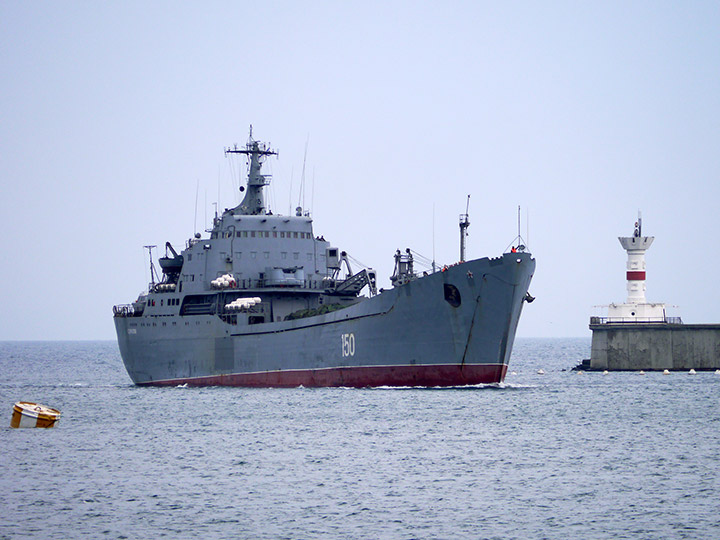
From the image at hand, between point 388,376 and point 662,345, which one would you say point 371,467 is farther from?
point 662,345

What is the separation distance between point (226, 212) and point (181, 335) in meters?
6.49

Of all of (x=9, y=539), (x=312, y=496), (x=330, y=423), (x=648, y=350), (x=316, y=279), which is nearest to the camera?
(x=9, y=539)

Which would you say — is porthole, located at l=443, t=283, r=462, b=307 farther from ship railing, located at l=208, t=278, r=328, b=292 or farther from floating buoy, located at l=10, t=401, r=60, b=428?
floating buoy, located at l=10, t=401, r=60, b=428

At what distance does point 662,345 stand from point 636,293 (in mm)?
4072

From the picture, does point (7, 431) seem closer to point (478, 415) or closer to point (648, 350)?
point (478, 415)

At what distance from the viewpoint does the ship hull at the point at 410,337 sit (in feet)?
138

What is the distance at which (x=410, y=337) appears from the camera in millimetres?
42875

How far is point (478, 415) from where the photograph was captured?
125 ft

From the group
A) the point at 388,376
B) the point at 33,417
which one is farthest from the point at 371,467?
the point at 388,376

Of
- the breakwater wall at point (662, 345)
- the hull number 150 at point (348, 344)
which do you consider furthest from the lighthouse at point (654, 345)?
the hull number 150 at point (348, 344)

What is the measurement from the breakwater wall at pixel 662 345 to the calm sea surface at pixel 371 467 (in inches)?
576

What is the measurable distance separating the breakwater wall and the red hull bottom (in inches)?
727

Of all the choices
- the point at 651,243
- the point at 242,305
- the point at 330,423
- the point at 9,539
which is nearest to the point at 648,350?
the point at 651,243

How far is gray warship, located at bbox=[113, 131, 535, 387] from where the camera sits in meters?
42.2
